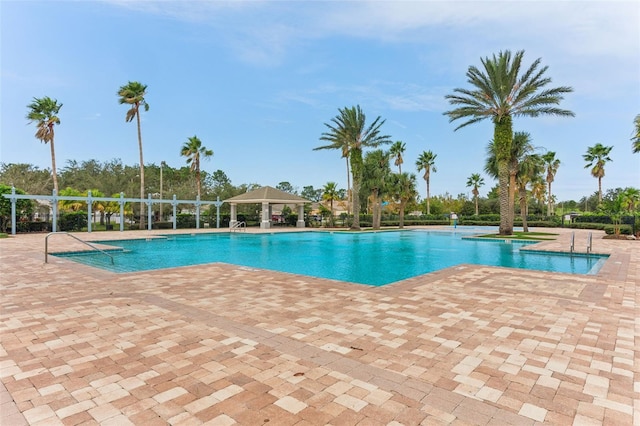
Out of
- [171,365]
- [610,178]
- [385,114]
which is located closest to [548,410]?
[171,365]

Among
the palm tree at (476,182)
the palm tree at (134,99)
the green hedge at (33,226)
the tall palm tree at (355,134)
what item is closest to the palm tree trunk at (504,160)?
the tall palm tree at (355,134)

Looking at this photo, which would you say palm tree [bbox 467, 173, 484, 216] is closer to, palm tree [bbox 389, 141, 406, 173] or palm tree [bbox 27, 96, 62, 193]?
palm tree [bbox 389, 141, 406, 173]

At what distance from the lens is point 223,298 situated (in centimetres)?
601

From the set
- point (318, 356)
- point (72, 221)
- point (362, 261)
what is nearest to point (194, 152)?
point (72, 221)

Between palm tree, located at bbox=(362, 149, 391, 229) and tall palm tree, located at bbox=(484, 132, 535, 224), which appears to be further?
palm tree, located at bbox=(362, 149, 391, 229)

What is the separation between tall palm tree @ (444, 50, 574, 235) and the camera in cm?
1805

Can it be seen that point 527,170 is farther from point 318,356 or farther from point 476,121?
point 318,356

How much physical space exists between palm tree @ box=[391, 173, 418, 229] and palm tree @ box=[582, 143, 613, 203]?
2165 cm

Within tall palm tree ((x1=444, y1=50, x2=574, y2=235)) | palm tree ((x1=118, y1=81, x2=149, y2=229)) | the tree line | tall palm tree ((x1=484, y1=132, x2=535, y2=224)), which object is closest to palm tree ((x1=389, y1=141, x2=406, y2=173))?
the tree line

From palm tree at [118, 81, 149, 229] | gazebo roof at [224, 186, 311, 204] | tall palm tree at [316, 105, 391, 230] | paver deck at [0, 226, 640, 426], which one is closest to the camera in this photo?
paver deck at [0, 226, 640, 426]

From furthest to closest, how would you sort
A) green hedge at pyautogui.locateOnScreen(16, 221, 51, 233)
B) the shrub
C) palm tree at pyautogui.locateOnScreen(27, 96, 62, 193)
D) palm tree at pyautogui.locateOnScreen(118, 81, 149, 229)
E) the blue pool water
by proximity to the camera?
palm tree at pyautogui.locateOnScreen(118, 81, 149, 229), the shrub, palm tree at pyautogui.locateOnScreen(27, 96, 62, 193), green hedge at pyautogui.locateOnScreen(16, 221, 51, 233), the blue pool water

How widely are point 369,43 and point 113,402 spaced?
871 inches

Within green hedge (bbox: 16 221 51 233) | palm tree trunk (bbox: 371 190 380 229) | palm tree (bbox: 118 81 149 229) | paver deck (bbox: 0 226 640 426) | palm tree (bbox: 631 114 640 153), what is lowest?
paver deck (bbox: 0 226 640 426)

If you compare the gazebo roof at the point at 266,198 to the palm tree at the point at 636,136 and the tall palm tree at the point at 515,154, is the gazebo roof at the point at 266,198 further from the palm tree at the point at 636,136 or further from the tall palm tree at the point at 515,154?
the palm tree at the point at 636,136
